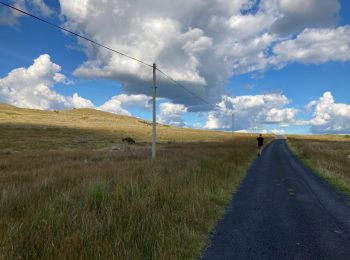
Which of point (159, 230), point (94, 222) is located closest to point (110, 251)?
point (94, 222)

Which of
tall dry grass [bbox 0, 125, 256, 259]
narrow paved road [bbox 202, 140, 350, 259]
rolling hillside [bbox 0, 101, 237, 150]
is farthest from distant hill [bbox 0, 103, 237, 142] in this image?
tall dry grass [bbox 0, 125, 256, 259]

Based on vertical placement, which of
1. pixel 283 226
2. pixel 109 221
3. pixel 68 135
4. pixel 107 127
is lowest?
pixel 283 226

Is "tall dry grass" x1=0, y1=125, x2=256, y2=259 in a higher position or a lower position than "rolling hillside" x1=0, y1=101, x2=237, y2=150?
lower

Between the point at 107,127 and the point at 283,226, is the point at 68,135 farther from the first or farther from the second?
the point at 283,226

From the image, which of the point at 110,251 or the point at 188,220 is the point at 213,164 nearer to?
the point at 188,220

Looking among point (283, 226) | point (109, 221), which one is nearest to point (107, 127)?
point (283, 226)

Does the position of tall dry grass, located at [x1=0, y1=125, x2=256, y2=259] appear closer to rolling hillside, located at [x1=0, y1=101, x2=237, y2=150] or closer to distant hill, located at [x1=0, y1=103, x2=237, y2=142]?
rolling hillside, located at [x1=0, y1=101, x2=237, y2=150]

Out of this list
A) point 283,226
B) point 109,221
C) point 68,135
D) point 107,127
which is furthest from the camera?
point 107,127

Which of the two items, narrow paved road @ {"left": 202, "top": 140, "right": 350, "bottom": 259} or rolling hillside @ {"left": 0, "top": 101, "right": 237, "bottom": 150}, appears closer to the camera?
narrow paved road @ {"left": 202, "top": 140, "right": 350, "bottom": 259}

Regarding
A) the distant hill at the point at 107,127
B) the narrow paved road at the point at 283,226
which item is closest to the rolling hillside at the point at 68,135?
the distant hill at the point at 107,127

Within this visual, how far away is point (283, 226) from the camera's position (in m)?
8.38

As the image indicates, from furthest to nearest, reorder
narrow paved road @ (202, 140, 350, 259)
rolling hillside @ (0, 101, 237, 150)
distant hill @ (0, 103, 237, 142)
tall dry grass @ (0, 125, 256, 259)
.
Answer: distant hill @ (0, 103, 237, 142)
rolling hillside @ (0, 101, 237, 150)
narrow paved road @ (202, 140, 350, 259)
tall dry grass @ (0, 125, 256, 259)

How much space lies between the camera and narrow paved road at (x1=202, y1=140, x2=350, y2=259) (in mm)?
6559

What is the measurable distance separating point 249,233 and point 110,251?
3582mm
